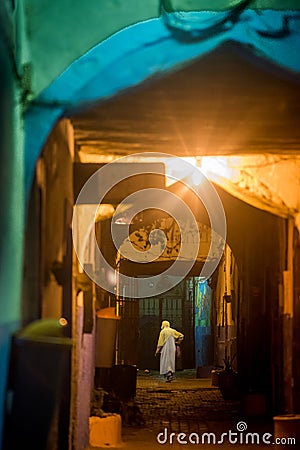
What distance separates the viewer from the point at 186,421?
952 cm

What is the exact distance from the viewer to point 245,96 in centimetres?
484

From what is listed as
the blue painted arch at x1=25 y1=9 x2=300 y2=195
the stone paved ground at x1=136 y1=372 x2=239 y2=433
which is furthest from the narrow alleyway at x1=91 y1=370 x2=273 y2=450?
the blue painted arch at x1=25 y1=9 x2=300 y2=195

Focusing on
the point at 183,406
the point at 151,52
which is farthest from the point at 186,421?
the point at 151,52

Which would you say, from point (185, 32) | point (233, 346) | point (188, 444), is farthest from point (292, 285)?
point (233, 346)

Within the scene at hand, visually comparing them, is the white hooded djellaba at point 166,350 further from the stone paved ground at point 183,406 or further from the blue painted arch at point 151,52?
the blue painted arch at point 151,52

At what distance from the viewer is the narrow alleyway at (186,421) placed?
8156 mm

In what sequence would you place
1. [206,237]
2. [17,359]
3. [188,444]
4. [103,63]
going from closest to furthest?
[17,359]
[103,63]
[188,444]
[206,237]

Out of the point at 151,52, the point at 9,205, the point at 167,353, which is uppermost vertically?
the point at 151,52

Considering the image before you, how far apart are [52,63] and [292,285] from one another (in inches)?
186

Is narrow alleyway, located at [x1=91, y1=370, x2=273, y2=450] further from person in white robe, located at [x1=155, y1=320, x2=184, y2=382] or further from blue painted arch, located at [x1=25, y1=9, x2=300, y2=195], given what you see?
blue painted arch, located at [x1=25, y1=9, x2=300, y2=195]

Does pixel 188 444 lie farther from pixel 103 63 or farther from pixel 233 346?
pixel 233 346

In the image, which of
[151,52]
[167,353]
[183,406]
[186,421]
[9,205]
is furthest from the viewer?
[167,353]

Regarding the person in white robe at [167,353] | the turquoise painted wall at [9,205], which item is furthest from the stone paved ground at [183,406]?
the turquoise painted wall at [9,205]

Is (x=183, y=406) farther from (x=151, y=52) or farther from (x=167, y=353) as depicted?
(x=151, y=52)
